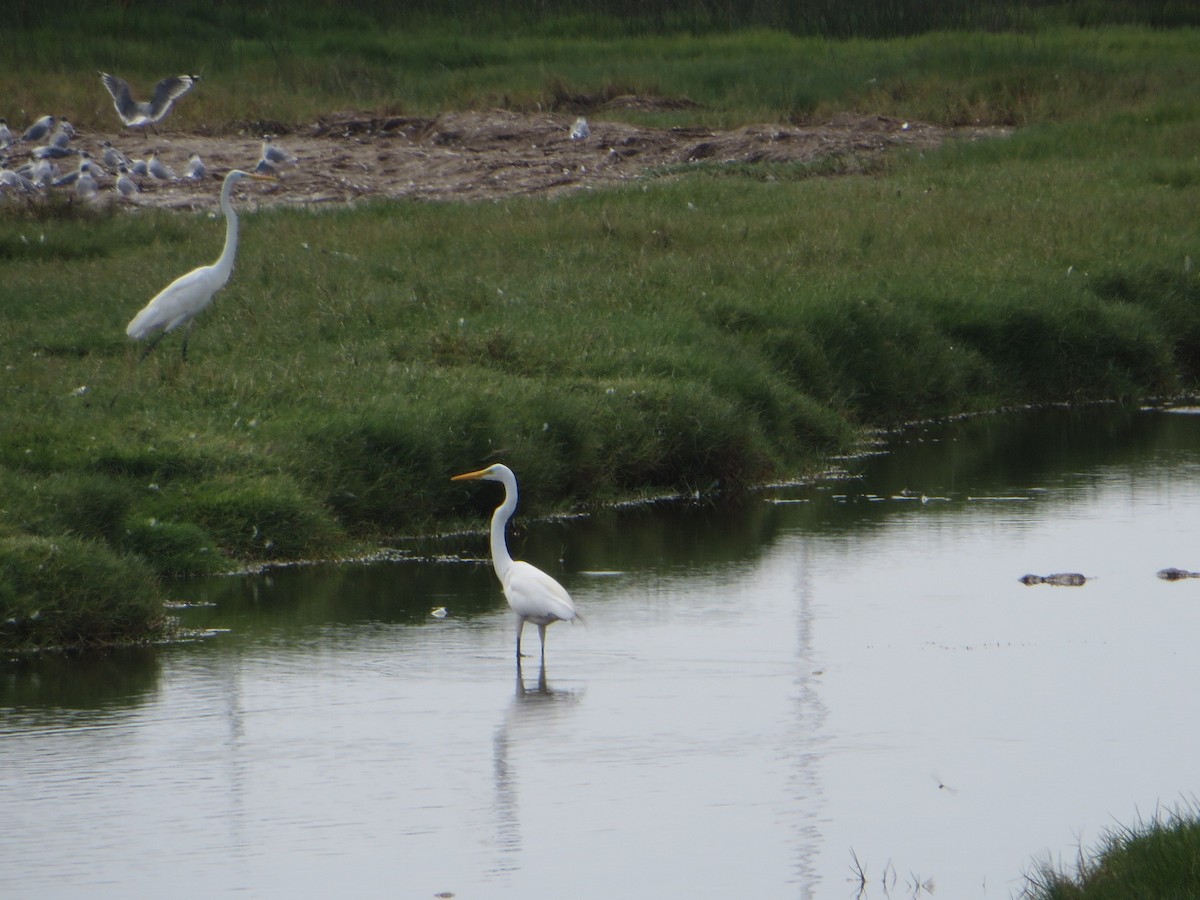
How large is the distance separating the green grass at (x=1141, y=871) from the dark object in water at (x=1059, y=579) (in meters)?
4.04

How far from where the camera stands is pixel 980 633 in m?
8.05

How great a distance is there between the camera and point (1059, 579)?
892 cm

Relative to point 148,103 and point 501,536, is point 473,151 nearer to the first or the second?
point 148,103

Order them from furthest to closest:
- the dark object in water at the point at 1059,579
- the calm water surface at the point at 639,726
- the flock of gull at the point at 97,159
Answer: the flock of gull at the point at 97,159, the dark object in water at the point at 1059,579, the calm water surface at the point at 639,726

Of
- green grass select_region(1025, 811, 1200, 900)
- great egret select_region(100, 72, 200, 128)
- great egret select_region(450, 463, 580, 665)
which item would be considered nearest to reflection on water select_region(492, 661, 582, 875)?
great egret select_region(450, 463, 580, 665)

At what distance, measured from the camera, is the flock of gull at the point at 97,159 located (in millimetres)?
18250

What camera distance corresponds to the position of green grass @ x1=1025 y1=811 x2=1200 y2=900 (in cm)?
435

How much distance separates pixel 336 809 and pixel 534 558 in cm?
353

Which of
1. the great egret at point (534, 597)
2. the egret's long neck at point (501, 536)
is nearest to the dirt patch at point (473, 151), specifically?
the egret's long neck at point (501, 536)

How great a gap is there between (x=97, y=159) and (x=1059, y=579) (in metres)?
14.3

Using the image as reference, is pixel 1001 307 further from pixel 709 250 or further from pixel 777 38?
pixel 777 38

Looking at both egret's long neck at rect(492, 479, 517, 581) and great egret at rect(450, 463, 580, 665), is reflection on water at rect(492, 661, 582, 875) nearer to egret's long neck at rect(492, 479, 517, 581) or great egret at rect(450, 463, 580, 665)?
great egret at rect(450, 463, 580, 665)

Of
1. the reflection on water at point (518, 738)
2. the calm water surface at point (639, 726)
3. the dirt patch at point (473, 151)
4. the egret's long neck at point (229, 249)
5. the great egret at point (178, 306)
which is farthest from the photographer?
the dirt patch at point (473, 151)

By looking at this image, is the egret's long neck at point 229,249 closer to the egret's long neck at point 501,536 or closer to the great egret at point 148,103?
the egret's long neck at point 501,536
